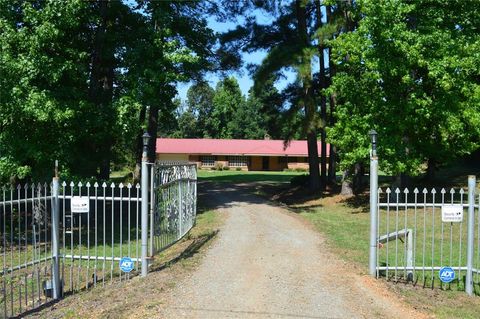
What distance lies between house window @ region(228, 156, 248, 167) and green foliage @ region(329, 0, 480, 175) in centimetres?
4410

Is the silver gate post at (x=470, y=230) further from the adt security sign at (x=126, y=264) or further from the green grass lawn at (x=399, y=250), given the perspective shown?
the adt security sign at (x=126, y=264)

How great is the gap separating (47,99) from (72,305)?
6.69 meters

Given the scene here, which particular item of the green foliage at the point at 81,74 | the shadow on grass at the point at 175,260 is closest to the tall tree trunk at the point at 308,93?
the green foliage at the point at 81,74

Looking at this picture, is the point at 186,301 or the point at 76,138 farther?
the point at 76,138

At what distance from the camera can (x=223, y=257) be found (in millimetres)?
9867

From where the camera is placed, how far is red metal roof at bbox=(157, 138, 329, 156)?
198ft

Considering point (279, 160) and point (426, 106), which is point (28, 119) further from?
point (279, 160)

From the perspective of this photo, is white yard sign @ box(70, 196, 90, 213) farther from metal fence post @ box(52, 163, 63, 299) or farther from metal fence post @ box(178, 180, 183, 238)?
metal fence post @ box(178, 180, 183, 238)

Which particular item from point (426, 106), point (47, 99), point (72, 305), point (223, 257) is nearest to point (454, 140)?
point (426, 106)

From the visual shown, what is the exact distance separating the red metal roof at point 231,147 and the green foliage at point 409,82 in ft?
135

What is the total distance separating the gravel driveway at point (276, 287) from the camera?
22.3ft

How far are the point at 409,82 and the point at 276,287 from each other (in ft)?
36.2

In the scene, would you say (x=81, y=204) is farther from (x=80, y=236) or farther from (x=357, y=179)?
(x=357, y=179)

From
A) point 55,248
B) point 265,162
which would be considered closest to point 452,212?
point 55,248
